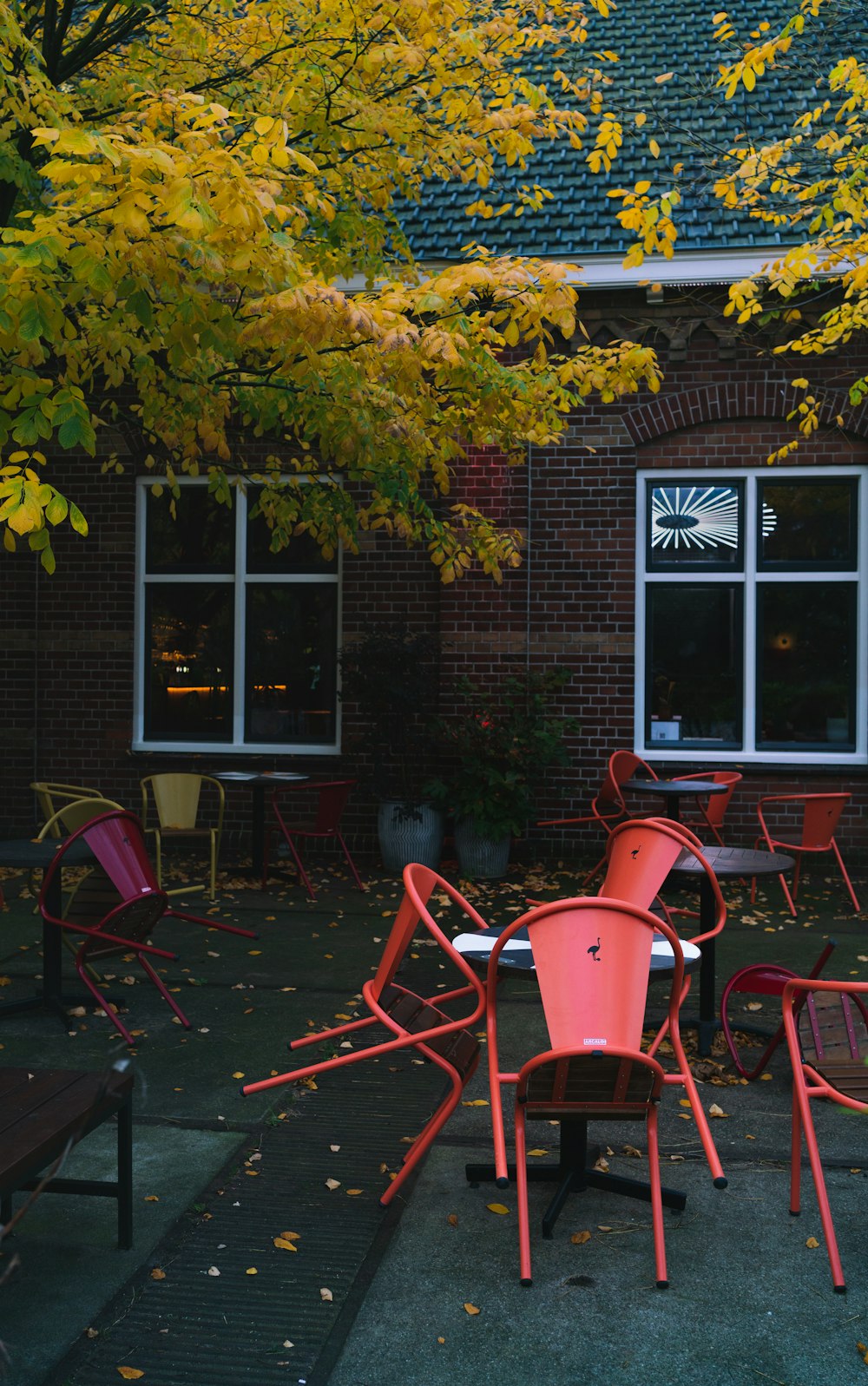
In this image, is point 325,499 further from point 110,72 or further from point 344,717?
point 344,717

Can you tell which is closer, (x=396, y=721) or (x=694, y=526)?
(x=396, y=721)

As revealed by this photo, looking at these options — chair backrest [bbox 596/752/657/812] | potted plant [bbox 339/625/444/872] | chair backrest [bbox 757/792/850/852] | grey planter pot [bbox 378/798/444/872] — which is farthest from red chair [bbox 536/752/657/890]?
chair backrest [bbox 757/792/850/852]

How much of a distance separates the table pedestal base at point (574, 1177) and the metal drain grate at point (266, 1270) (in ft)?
1.11

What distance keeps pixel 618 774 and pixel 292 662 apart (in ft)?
10.2

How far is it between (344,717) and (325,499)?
322cm

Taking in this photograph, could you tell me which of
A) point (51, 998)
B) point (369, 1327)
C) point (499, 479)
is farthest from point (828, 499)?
point (369, 1327)

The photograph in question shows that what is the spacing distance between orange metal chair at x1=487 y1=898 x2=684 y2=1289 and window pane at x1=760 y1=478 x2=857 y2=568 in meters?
7.24

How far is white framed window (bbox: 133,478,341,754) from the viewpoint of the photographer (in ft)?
34.8

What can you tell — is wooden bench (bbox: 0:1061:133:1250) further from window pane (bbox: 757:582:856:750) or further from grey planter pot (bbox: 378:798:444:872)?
window pane (bbox: 757:582:856:750)

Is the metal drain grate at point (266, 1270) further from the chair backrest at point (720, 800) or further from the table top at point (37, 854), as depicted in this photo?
the chair backrest at point (720, 800)

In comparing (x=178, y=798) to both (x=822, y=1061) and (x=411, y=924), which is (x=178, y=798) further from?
(x=822, y=1061)

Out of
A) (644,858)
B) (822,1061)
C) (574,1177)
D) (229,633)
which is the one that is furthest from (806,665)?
(574,1177)

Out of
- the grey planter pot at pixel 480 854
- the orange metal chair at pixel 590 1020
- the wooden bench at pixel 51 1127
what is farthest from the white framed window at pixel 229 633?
the orange metal chair at pixel 590 1020

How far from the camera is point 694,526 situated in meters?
10.0
